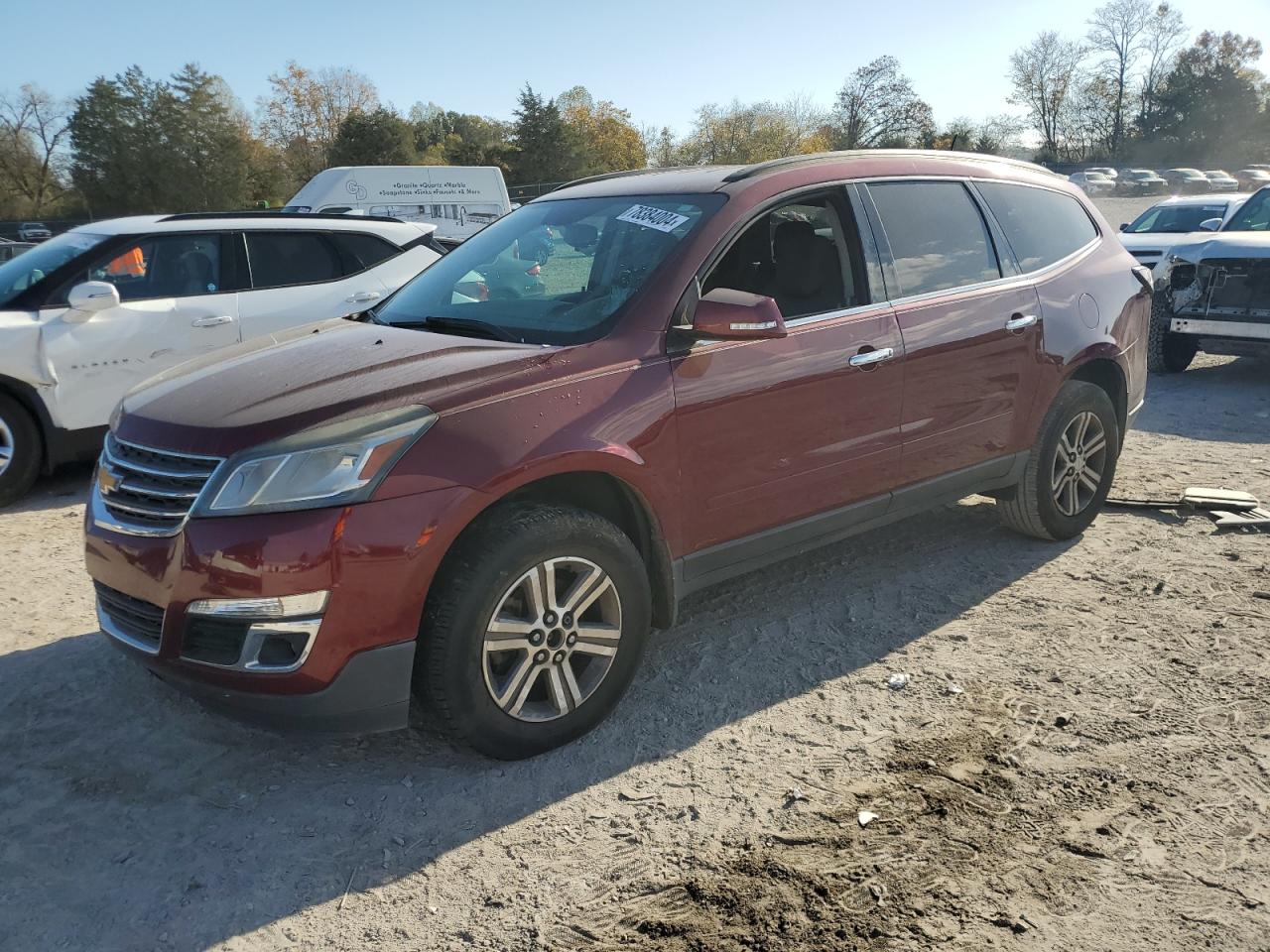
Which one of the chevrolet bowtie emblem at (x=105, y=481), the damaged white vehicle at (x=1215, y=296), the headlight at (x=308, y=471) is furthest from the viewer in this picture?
the damaged white vehicle at (x=1215, y=296)

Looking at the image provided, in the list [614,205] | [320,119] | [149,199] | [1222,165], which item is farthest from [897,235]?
[1222,165]

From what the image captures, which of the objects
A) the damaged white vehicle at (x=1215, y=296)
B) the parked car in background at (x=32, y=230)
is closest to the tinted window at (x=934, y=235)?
the damaged white vehicle at (x=1215, y=296)

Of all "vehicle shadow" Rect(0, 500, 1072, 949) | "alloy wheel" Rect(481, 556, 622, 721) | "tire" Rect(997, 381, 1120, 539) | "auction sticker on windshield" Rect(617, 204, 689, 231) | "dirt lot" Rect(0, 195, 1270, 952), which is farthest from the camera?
"tire" Rect(997, 381, 1120, 539)

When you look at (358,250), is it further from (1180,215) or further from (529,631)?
(1180,215)

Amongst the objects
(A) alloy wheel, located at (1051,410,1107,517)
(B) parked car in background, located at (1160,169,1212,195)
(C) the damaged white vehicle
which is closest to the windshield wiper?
(A) alloy wheel, located at (1051,410,1107,517)

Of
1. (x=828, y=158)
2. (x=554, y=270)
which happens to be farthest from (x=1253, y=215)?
(x=554, y=270)

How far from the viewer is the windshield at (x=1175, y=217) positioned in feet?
43.8

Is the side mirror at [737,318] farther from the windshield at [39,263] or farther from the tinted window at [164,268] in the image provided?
the windshield at [39,263]

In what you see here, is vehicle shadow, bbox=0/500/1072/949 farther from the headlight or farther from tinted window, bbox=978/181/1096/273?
tinted window, bbox=978/181/1096/273

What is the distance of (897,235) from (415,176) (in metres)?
16.8

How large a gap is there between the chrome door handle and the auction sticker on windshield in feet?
2.85

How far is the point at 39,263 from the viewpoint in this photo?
688 cm

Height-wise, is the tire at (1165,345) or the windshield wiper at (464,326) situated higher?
the windshield wiper at (464,326)

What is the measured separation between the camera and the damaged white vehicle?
8.99m
